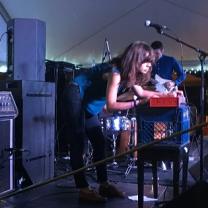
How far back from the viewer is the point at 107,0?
7105 mm

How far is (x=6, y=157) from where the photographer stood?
3.42 meters

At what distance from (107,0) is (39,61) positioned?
3354 mm

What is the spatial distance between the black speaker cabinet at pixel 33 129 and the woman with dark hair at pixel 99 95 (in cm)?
55

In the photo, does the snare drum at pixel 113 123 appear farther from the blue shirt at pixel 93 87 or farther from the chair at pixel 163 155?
the chair at pixel 163 155

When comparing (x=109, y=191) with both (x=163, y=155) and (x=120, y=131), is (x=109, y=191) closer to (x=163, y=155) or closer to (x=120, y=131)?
(x=163, y=155)

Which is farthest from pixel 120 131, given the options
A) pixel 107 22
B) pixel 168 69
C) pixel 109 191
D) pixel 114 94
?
pixel 107 22

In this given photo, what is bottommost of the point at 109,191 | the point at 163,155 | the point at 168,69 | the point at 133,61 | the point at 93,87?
the point at 109,191

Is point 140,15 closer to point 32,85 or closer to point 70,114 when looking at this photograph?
point 32,85

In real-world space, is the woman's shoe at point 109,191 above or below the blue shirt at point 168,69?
below

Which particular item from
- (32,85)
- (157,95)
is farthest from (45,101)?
(157,95)

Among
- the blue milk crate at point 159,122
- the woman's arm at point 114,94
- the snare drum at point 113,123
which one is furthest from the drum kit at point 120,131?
the blue milk crate at point 159,122

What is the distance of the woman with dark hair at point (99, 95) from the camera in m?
2.94

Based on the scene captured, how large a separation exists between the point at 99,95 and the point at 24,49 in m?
1.09

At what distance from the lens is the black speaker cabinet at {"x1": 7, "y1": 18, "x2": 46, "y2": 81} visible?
3.95 metres
